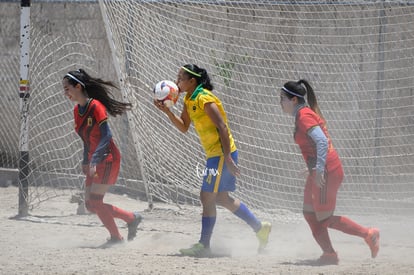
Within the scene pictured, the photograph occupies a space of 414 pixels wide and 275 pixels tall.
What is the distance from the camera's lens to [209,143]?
22.8 ft

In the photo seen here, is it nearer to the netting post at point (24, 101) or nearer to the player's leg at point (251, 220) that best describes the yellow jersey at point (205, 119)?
the player's leg at point (251, 220)

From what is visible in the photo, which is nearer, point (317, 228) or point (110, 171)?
point (317, 228)

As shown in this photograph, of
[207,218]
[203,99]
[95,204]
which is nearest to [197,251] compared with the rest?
[207,218]

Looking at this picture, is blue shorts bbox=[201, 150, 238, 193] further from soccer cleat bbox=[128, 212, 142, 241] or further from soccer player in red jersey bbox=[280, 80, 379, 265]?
soccer cleat bbox=[128, 212, 142, 241]

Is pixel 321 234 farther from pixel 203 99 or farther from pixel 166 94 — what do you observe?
pixel 166 94

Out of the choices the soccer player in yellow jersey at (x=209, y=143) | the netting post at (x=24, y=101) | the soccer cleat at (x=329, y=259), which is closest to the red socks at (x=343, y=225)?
the soccer cleat at (x=329, y=259)

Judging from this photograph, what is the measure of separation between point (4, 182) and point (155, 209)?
9.49ft

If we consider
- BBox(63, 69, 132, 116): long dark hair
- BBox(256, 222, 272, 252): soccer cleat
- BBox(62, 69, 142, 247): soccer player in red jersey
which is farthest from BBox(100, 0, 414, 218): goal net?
BBox(256, 222, 272, 252): soccer cleat

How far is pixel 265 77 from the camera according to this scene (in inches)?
376

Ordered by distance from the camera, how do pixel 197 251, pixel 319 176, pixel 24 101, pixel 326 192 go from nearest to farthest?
pixel 319 176 < pixel 326 192 < pixel 197 251 < pixel 24 101

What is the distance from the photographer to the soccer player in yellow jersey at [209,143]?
680cm

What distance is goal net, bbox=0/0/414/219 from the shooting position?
922 cm

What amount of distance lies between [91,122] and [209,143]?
1.17 meters

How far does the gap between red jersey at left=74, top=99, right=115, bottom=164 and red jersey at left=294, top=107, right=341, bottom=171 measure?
1842 millimetres
